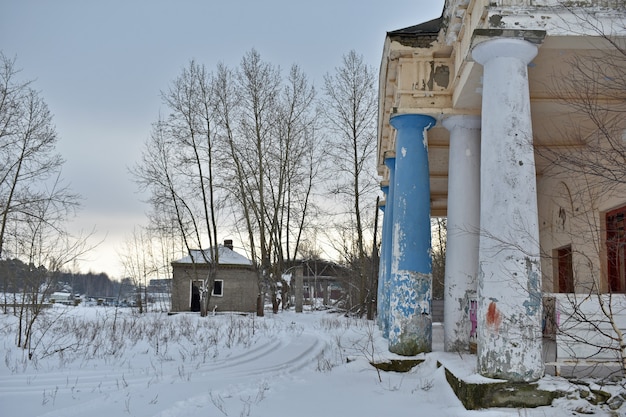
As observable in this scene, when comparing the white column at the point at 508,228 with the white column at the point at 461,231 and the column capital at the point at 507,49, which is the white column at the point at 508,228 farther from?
the white column at the point at 461,231

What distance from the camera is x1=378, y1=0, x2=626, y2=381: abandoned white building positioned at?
5727mm

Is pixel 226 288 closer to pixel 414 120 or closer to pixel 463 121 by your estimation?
pixel 414 120

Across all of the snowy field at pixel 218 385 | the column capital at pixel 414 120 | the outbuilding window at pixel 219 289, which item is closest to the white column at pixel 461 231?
the column capital at pixel 414 120

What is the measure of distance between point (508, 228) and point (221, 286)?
27109mm

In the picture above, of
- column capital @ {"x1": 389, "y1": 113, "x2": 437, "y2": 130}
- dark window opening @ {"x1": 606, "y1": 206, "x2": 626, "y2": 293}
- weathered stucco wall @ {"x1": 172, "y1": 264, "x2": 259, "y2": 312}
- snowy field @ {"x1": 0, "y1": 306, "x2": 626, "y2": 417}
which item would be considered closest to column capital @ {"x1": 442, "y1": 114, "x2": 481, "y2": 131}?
column capital @ {"x1": 389, "y1": 113, "x2": 437, "y2": 130}

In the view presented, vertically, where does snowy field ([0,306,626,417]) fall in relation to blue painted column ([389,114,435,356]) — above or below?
below

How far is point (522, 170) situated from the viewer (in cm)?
599

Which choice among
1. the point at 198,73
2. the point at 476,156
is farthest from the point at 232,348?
the point at 198,73

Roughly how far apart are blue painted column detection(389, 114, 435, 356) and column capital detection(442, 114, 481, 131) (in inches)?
12.6

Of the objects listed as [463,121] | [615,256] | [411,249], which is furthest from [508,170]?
[615,256]

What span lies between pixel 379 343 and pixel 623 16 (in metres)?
7.46

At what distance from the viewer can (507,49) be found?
628 cm

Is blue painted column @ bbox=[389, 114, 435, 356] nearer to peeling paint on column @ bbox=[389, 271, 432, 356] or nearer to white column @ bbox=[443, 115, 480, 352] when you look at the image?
peeling paint on column @ bbox=[389, 271, 432, 356]

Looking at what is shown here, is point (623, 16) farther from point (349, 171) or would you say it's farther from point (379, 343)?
point (349, 171)
